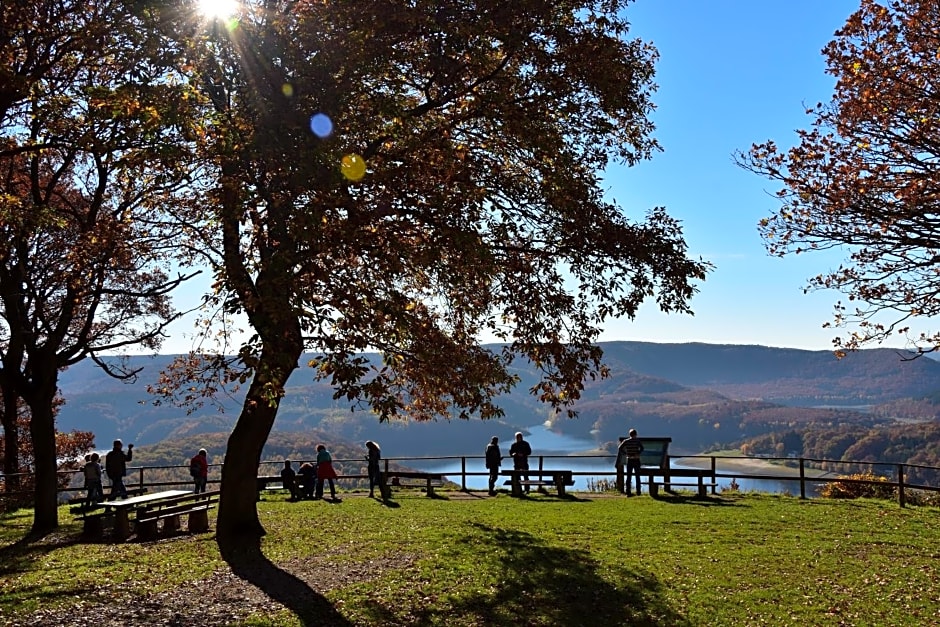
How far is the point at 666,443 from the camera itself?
63.9ft

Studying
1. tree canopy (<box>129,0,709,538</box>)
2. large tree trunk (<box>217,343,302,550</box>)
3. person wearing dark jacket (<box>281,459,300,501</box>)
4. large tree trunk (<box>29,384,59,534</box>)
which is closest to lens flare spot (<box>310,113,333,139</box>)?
tree canopy (<box>129,0,709,538</box>)

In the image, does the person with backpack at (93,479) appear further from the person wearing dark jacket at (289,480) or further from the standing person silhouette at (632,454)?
the standing person silhouette at (632,454)

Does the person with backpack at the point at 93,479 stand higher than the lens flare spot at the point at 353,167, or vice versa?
the lens flare spot at the point at 353,167

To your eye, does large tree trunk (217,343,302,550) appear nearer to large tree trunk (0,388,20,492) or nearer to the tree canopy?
the tree canopy

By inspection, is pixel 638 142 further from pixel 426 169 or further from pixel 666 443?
pixel 666 443

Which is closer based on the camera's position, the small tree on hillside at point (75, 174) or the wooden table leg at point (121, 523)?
the small tree on hillside at point (75, 174)

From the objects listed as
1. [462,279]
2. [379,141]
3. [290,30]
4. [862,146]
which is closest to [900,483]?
[862,146]

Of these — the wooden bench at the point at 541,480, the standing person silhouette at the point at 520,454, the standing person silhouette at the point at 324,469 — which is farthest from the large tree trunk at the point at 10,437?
the standing person silhouette at the point at 520,454

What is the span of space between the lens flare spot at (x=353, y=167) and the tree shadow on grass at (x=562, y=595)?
491 centimetres

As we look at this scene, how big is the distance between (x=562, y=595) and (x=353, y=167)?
5505mm

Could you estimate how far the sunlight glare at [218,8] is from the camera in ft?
29.6

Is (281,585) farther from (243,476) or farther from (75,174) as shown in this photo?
(75,174)

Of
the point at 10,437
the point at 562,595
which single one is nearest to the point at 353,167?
the point at 562,595

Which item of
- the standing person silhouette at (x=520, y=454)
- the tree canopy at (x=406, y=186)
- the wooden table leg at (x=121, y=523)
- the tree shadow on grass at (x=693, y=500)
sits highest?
the tree canopy at (x=406, y=186)
